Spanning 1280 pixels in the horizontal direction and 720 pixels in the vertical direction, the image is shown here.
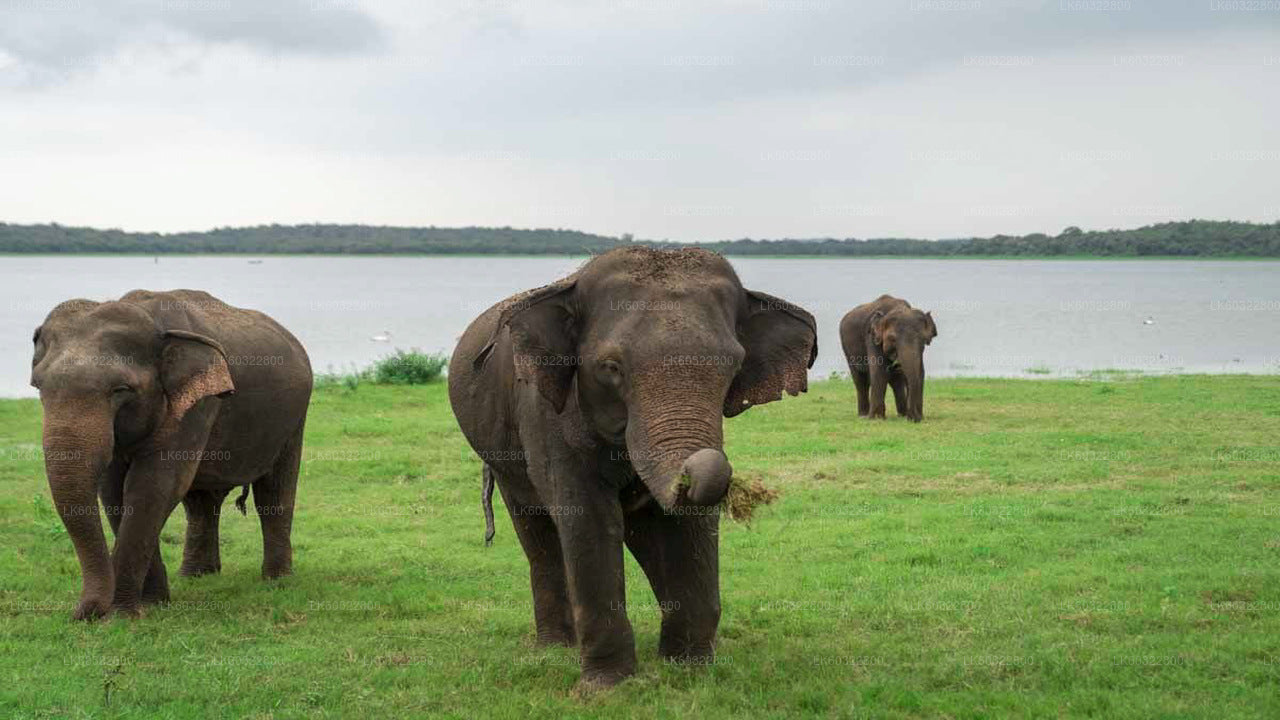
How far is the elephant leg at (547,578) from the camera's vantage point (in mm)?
8828

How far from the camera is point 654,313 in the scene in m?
6.48

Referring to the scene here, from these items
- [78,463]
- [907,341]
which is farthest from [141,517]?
[907,341]

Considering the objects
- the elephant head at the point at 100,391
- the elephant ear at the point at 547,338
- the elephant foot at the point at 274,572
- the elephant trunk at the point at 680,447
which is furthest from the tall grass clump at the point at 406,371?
the elephant trunk at the point at 680,447

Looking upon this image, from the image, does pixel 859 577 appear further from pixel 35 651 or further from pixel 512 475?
pixel 35 651

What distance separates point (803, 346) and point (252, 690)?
12.8 ft

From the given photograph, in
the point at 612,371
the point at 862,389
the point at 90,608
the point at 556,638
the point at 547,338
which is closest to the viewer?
the point at 612,371

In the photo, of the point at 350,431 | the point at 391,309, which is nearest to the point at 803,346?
the point at 350,431

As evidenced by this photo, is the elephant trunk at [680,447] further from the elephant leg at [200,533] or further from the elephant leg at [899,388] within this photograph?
the elephant leg at [899,388]

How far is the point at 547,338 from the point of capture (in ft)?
22.9

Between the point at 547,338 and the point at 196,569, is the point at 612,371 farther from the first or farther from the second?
the point at 196,569

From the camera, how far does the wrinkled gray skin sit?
622 centimetres

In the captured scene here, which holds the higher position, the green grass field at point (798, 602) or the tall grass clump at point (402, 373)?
the green grass field at point (798, 602)

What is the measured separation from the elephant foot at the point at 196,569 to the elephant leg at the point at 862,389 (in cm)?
1423

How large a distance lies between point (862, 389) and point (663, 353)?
18135 mm
